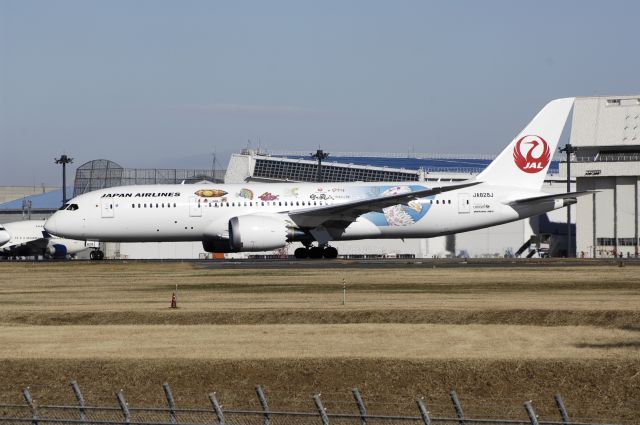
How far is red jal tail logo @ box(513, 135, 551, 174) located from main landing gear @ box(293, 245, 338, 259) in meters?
12.3

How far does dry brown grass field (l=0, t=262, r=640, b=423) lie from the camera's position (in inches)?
915

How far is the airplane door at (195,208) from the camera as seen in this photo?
61.7 meters

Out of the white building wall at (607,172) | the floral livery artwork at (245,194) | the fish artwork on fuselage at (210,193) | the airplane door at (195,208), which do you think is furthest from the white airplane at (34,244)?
the white building wall at (607,172)

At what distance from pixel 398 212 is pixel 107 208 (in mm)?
16355

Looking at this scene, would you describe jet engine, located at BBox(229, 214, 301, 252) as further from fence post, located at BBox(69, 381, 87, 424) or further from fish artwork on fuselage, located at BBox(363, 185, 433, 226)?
fence post, located at BBox(69, 381, 87, 424)

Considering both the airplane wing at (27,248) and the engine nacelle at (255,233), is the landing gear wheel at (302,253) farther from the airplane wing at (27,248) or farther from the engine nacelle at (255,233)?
the airplane wing at (27,248)

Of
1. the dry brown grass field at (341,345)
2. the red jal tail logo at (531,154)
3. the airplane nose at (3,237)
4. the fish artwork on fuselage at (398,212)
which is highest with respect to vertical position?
the red jal tail logo at (531,154)

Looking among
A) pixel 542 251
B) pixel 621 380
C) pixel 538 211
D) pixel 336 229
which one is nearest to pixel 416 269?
pixel 336 229

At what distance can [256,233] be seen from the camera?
192 feet

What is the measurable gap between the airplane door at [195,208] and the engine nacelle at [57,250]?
1254 inches

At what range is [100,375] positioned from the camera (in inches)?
967

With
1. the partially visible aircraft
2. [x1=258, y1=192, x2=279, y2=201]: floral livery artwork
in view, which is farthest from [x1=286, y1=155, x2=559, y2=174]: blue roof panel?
[x1=258, y1=192, x2=279, y2=201]: floral livery artwork

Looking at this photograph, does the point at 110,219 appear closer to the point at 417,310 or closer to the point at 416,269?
the point at 416,269

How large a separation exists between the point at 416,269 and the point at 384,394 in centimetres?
2959
